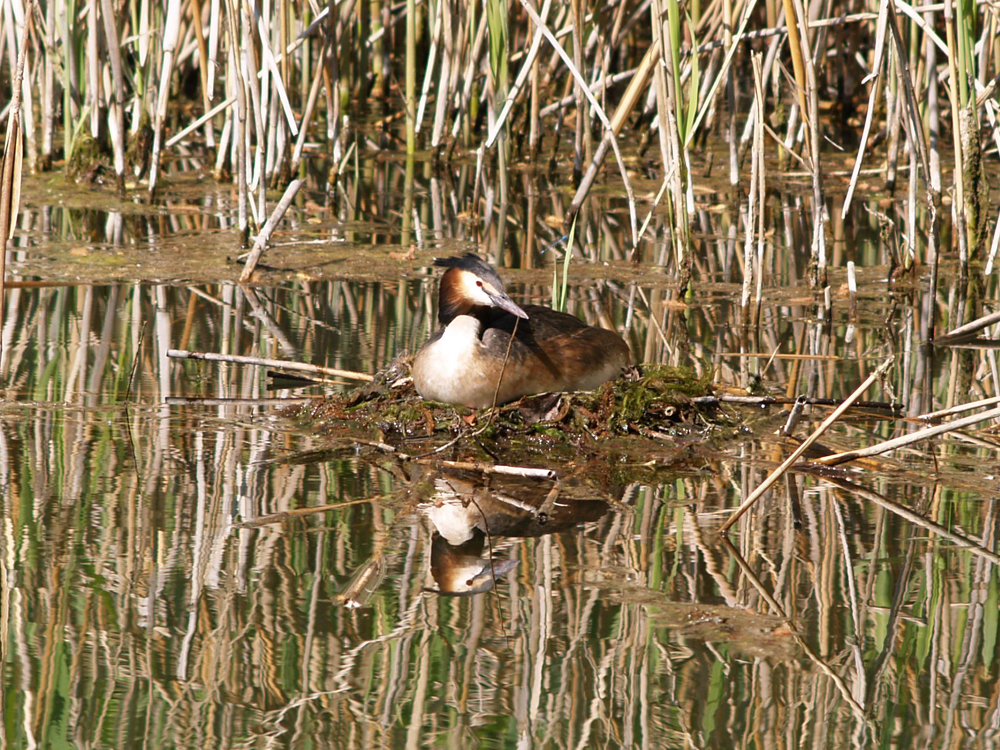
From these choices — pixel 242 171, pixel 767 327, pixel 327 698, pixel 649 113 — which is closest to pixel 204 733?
pixel 327 698

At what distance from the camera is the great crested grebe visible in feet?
15.6

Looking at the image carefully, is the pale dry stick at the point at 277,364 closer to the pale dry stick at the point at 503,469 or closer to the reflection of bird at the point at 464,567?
the pale dry stick at the point at 503,469

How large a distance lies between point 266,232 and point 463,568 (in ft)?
12.7

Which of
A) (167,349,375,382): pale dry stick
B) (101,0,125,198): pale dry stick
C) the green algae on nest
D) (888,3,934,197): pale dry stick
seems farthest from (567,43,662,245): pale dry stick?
(101,0,125,198): pale dry stick

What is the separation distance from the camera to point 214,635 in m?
3.09

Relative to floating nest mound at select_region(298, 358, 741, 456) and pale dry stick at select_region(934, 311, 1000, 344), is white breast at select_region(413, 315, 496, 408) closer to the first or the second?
floating nest mound at select_region(298, 358, 741, 456)

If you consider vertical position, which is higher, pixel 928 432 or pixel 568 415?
pixel 928 432

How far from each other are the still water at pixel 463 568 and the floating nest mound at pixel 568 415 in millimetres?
28

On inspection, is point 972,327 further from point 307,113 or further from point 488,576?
point 307,113

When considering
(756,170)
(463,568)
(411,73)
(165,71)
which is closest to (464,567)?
(463,568)

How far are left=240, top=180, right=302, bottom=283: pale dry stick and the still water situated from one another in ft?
3.39

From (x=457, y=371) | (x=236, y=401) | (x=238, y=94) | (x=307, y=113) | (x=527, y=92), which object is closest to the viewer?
(x=457, y=371)

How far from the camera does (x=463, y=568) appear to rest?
11.7ft

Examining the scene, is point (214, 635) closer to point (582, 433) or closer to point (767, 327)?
point (582, 433)
